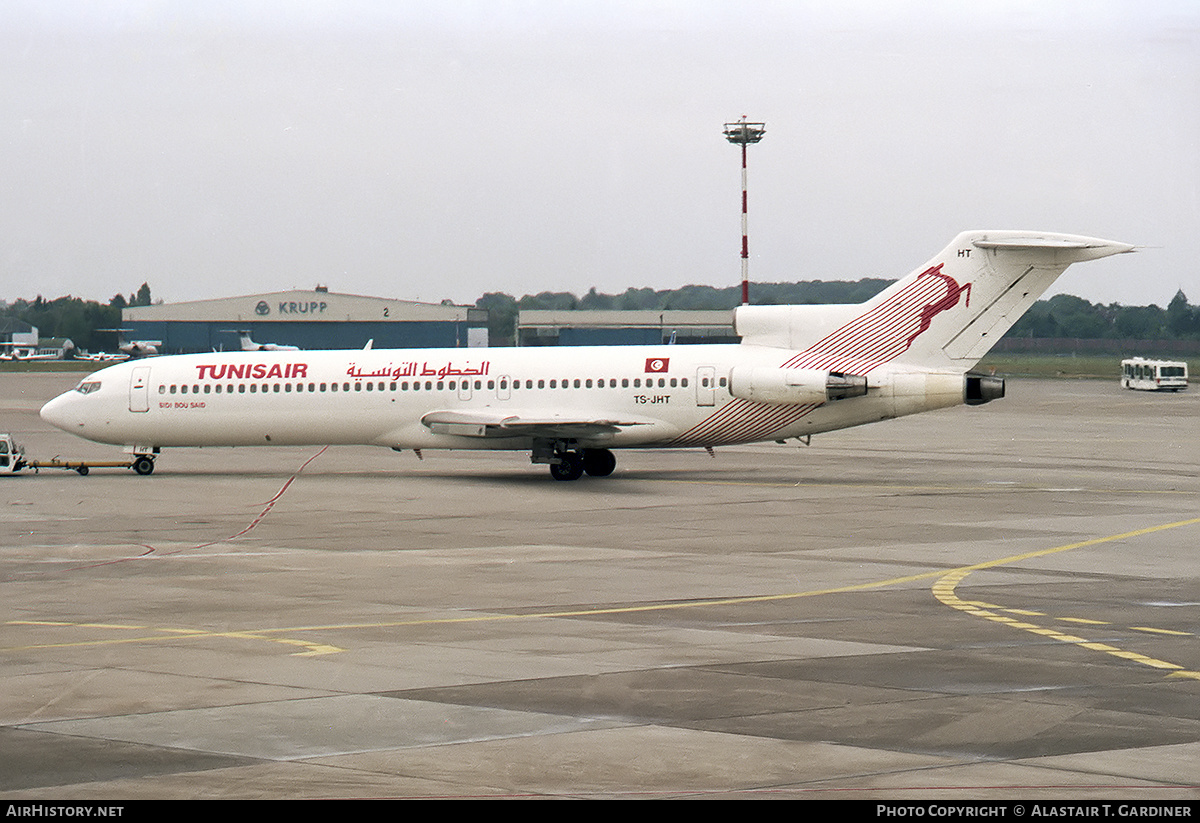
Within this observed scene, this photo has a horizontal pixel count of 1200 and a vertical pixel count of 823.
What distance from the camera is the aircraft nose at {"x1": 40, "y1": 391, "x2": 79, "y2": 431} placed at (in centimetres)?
4116

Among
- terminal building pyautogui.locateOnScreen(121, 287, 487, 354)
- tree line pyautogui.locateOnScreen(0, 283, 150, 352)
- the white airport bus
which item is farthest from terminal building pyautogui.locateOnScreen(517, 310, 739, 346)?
tree line pyautogui.locateOnScreen(0, 283, 150, 352)

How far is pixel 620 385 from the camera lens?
38.2 meters

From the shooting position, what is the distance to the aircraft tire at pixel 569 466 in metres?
37.7

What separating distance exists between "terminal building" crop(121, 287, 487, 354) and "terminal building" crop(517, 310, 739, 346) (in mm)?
15518

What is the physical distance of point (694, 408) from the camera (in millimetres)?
37562

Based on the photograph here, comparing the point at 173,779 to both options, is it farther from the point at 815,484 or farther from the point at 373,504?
the point at 815,484

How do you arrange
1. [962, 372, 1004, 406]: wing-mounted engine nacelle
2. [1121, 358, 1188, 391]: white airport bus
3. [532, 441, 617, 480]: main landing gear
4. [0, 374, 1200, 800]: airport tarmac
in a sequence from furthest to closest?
1. [1121, 358, 1188, 391]: white airport bus
2. [532, 441, 617, 480]: main landing gear
3. [962, 372, 1004, 406]: wing-mounted engine nacelle
4. [0, 374, 1200, 800]: airport tarmac

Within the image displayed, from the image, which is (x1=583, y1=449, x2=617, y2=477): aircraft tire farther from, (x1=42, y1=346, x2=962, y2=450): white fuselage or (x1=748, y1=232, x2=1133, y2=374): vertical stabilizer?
(x1=748, y1=232, x2=1133, y2=374): vertical stabilizer

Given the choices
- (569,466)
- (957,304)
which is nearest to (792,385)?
(957,304)

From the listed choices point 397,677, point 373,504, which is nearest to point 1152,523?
point 373,504

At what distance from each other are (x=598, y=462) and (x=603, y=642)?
2241cm

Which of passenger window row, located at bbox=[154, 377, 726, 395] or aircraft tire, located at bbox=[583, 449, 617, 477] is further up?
passenger window row, located at bbox=[154, 377, 726, 395]

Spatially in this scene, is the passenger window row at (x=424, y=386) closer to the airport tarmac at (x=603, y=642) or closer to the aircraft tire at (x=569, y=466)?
the aircraft tire at (x=569, y=466)

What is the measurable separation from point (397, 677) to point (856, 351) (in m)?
24.4
